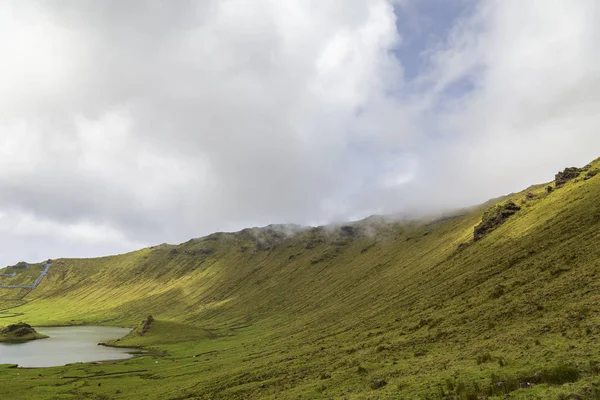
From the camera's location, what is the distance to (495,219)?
15138 centimetres

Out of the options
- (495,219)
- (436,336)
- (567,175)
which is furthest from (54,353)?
(567,175)

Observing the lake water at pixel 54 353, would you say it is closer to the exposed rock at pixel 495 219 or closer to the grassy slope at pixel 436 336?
the grassy slope at pixel 436 336

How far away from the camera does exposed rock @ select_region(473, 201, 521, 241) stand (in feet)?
479

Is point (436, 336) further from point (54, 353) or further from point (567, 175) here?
point (54, 353)

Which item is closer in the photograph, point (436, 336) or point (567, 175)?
point (436, 336)

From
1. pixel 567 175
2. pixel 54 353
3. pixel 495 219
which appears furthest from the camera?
pixel 54 353

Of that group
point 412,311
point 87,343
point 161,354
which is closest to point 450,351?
point 412,311

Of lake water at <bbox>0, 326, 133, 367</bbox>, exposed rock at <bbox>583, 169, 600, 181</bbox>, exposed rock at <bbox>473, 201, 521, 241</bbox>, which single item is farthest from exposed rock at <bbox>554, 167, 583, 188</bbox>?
lake water at <bbox>0, 326, 133, 367</bbox>

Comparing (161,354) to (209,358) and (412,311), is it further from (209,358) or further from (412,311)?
(412,311)

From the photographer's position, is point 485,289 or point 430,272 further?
point 430,272

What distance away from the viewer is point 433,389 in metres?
36.4

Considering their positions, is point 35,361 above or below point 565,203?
below

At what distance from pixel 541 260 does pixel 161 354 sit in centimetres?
14537

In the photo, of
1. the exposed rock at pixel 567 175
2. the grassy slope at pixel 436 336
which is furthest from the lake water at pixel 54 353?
the exposed rock at pixel 567 175
